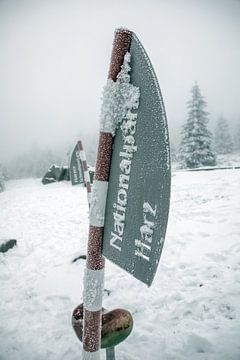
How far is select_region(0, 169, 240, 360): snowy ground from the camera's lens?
2.74m

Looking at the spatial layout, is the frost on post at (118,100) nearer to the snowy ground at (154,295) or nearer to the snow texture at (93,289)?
the snow texture at (93,289)

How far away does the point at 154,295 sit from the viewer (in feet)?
11.7

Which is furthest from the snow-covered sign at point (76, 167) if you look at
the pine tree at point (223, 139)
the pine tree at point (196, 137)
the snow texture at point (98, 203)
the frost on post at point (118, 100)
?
the pine tree at point (223, 139)

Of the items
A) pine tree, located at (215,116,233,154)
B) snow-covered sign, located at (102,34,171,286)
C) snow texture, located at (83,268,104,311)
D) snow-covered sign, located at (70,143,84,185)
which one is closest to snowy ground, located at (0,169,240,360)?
snow texture, located at (83,268,104,311)

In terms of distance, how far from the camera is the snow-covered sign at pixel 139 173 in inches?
45.8

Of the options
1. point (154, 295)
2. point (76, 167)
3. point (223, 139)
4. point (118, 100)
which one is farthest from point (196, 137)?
point (223, 139)

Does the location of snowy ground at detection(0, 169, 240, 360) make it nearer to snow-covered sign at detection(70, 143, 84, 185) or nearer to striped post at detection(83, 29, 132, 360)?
striped post at detection(83, 29, 132, 360)

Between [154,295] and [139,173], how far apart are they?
2932mm

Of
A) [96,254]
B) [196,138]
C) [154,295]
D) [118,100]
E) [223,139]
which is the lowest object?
[154,295]

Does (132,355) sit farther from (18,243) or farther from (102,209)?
(18,243)

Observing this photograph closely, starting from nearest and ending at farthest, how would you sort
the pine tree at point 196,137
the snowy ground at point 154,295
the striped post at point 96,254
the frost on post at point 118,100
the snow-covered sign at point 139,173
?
the snow-covered sign at point 139,173, the frost on post at point 118,100, the striped post at point 96,254, the snowy ground at point 154,295, the pine tree at point 196,137

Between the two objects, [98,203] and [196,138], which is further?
[196,138]

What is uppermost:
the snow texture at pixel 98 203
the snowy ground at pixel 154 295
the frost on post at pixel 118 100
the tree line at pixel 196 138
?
the tree line at pixel 196 138

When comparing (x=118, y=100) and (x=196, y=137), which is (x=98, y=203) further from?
(x=196, y=137)
